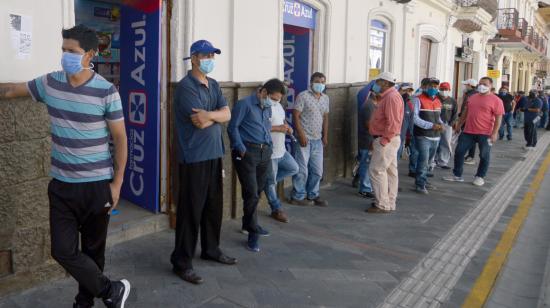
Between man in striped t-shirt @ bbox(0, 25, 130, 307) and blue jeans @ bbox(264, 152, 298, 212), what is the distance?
2823mm

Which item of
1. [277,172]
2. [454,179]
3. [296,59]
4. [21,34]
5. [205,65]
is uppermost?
[296,59]

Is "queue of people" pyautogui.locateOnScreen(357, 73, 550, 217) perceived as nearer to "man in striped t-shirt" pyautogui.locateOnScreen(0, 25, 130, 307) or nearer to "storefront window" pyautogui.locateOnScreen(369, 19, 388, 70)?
"storefront window" pyautogui.locateOnScreen(369, 19, 388, 70)

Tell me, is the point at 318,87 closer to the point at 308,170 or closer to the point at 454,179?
the point at 308,170

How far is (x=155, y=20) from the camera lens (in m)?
5.25

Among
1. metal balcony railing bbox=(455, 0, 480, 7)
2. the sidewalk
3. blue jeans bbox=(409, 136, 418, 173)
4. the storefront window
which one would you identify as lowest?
the sidewalk

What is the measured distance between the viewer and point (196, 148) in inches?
161

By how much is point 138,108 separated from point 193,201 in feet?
6.19

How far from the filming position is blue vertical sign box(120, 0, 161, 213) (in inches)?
210


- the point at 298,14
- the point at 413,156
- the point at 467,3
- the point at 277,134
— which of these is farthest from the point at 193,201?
the point at 467,3

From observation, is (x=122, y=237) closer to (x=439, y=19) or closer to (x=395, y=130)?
(x=395, y=130)

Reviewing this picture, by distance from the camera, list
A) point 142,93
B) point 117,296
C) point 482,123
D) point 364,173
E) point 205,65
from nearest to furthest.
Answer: point 117,296 < point 205,65 < point 142,93 < point 364,173 < point 482,123

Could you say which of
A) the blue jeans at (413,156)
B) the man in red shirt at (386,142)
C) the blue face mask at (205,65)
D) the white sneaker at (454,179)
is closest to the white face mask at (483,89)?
the blue jeans at (413,156)

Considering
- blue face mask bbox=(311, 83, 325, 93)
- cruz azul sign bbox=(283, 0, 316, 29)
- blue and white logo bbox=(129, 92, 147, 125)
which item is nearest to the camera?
blue and white logo bbox=(129, 92, 147, 125)

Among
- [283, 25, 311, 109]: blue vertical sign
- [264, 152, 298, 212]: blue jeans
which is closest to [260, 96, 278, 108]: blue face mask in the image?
[264, 152, 298, 212]: blue jeans
